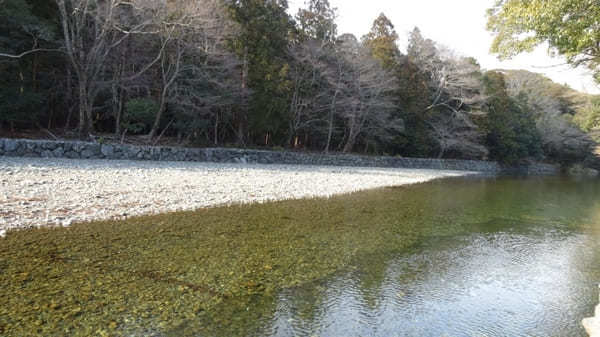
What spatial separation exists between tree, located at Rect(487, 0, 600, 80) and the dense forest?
10.4m

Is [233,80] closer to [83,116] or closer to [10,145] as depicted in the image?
[83,116]

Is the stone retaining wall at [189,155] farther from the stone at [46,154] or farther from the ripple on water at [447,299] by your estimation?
the ripple on water at [447,299]

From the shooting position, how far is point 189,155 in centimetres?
1484

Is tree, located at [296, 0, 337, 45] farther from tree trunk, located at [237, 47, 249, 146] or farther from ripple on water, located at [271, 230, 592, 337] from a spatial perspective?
ripple on water, located at [271, 230, 592, 337]

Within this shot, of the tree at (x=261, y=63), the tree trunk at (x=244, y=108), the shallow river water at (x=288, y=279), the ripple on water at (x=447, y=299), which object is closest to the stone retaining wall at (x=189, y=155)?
the tree trunk at (x=244, y=108)

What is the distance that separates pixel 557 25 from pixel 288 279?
267 inches

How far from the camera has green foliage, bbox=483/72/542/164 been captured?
95.2 ft

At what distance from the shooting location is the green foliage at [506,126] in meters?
29.0

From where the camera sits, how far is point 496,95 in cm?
2900

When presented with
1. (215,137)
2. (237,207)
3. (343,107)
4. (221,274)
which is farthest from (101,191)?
(343,107)

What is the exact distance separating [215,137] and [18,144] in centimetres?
820

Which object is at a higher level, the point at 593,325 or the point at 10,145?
the point at 10,145

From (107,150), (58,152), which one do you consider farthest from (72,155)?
(107,150)

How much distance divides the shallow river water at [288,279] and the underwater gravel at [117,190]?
60cm
